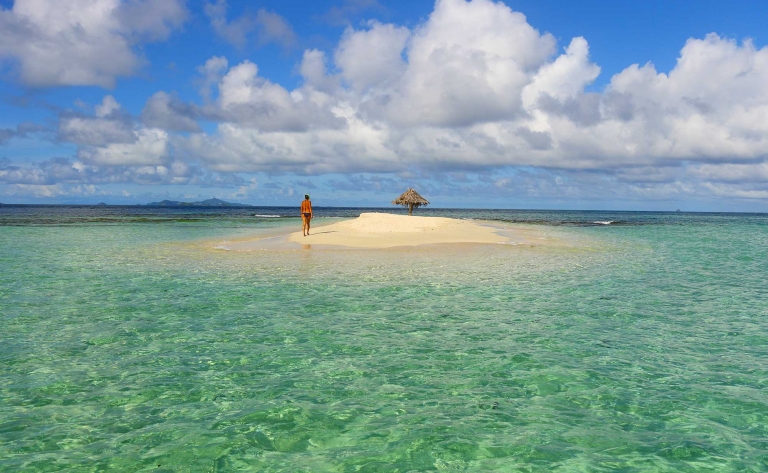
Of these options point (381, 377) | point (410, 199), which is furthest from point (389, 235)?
point (381, 377)

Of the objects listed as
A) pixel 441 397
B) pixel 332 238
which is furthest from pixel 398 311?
pixel 332 238

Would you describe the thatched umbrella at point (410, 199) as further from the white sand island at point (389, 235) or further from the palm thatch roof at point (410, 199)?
the white sand island at point (389, 235)

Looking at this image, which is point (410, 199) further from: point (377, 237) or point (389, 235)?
point (377, 237)

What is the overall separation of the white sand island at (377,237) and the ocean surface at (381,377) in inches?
567

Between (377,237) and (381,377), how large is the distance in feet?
93.6

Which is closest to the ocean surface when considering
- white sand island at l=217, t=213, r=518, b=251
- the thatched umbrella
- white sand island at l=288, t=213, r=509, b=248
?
white sand island at l=217, t=213, r=518, b=251

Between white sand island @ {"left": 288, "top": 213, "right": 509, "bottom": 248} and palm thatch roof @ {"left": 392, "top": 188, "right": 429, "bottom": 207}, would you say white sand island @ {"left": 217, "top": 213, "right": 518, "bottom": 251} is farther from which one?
palm thatch roof @ {"left": 392, "top": 188, "right": 429, "bottom": 207}

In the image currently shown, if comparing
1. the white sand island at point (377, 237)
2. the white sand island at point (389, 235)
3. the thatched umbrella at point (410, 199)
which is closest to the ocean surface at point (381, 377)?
the white sand island at point (377, 237)

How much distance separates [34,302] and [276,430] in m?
10.8

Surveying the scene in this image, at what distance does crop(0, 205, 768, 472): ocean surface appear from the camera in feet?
18.1

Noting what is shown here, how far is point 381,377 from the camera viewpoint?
7781mm

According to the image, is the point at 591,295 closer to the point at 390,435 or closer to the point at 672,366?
the point at 672,366

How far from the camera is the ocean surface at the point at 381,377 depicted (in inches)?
217

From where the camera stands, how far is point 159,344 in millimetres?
9523
